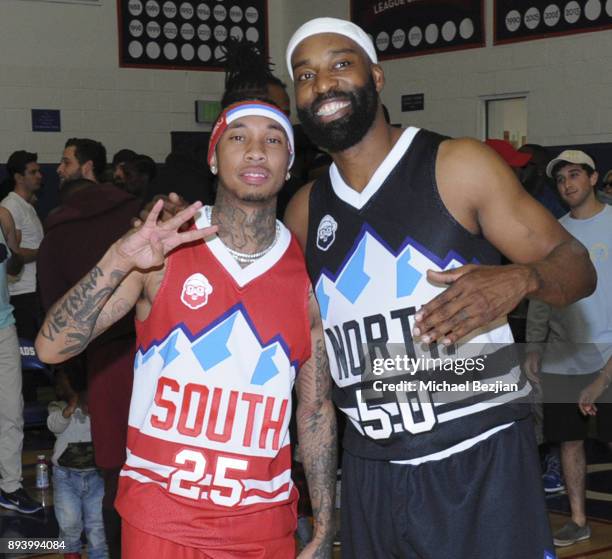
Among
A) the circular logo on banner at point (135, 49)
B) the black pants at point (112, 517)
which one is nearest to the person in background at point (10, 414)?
the black pants at point (112, 517)

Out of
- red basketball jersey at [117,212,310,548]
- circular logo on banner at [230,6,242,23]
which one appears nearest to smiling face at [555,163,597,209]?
red basketball jersey at [117,212,310,548]

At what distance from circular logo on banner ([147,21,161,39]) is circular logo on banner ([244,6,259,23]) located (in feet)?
3.87

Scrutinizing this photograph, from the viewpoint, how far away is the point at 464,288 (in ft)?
8.12

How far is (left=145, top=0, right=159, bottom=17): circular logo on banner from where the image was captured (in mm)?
12375

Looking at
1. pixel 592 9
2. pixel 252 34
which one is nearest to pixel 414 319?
pixel 592 9

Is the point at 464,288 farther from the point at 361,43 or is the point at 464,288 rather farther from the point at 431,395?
the point at 361,43

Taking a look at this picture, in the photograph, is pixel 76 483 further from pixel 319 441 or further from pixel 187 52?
pixel 187 52

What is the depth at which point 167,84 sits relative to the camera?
12.5 m

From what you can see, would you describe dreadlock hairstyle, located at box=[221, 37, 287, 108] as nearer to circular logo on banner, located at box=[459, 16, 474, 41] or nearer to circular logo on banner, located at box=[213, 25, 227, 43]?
circular logo on banner, located at box=[459, 16, 474, 41]

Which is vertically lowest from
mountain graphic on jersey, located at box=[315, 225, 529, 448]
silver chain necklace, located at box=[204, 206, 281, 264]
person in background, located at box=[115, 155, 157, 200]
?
mountain graphic on jersey, located at box=[315, 225, 529, 448]

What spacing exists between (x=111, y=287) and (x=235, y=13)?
10.6 meters

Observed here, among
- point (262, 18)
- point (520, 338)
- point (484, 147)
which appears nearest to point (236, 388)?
point (484, 147)

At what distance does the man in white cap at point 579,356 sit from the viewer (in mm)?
5605

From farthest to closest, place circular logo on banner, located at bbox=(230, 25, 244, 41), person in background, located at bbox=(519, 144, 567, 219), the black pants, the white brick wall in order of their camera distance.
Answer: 1. circular logo on banner, located at bbox=(230, 25, 244, 41)
2. the white brick wall
3. person in background, located at bbox=(519, 144, 567, 219)
4. the black pants
